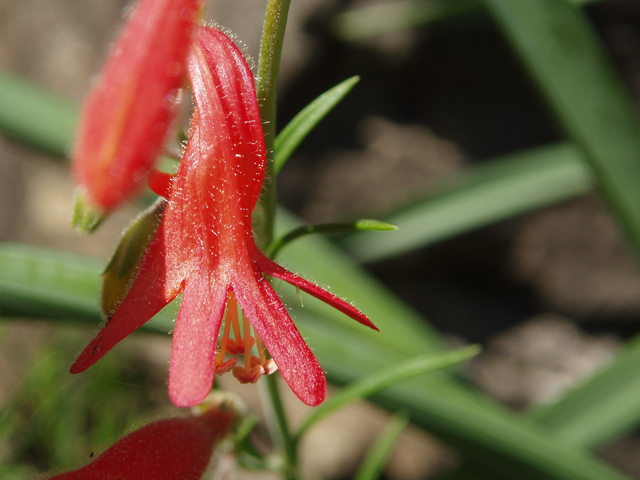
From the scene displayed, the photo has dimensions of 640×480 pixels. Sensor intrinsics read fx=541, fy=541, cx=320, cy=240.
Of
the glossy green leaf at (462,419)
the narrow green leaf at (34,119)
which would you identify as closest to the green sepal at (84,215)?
the glossy green leaf at (462,419)

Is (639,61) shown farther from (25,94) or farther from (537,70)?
(25,94)

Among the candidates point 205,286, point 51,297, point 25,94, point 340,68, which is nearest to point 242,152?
point 205,286

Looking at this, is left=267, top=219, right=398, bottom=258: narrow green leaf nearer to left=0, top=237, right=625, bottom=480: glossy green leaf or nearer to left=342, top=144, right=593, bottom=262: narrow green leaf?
left=0, top=237, right=625, bottom=480: glossy green leaf

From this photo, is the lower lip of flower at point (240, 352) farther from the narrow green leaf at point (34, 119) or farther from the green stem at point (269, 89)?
the narrow green leaf at point (34, 119)

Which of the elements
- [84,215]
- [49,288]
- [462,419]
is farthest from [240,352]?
[462,419]

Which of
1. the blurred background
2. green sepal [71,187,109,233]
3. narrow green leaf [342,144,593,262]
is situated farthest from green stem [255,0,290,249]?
the blurred background

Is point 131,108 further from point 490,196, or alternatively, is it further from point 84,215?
point 490,196
